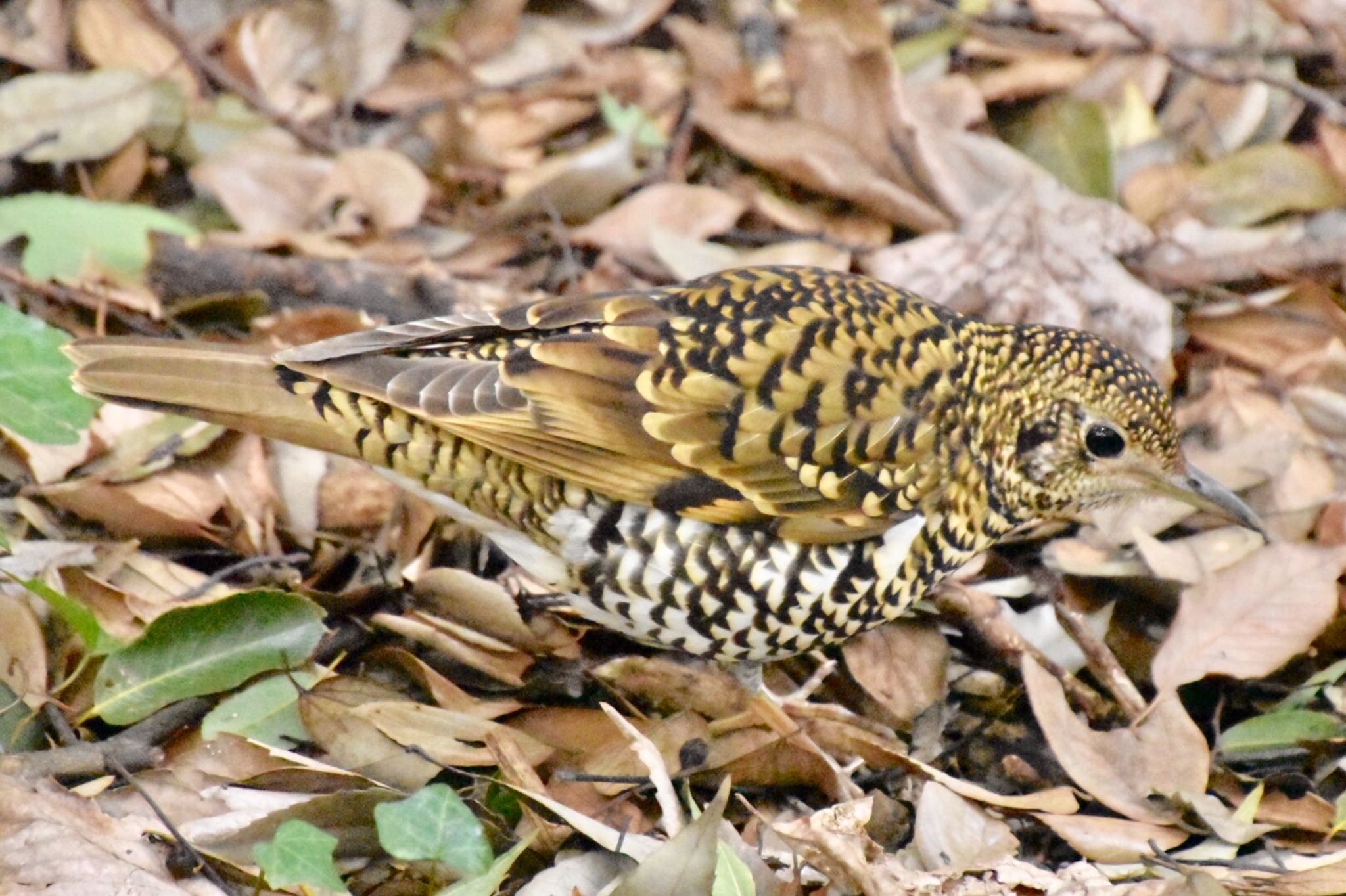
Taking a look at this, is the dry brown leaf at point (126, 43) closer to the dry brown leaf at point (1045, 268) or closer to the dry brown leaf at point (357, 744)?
the dry brown leaf at point (1045, 268)

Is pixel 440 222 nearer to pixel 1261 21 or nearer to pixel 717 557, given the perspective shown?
pixel 717 557

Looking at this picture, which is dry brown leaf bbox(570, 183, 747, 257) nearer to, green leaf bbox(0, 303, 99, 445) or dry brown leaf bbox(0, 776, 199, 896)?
green leaf bbox(0, 303, 99, 445)

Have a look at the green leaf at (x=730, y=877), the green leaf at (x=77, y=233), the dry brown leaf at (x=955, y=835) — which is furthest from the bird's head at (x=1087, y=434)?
the green leaf at (x=77, y=233)

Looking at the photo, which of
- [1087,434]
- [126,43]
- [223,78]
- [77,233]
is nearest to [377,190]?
[223,78]

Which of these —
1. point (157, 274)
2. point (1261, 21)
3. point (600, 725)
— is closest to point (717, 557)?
point (600, 725)

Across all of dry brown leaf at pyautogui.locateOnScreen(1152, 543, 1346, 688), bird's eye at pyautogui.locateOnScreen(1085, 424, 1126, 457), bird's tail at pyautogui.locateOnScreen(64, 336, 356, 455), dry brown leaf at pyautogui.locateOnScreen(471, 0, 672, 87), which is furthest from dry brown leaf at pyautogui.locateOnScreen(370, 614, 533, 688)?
dry brown leaf at pyautogui.locateOnScreen(471, 0, 672, 87)
